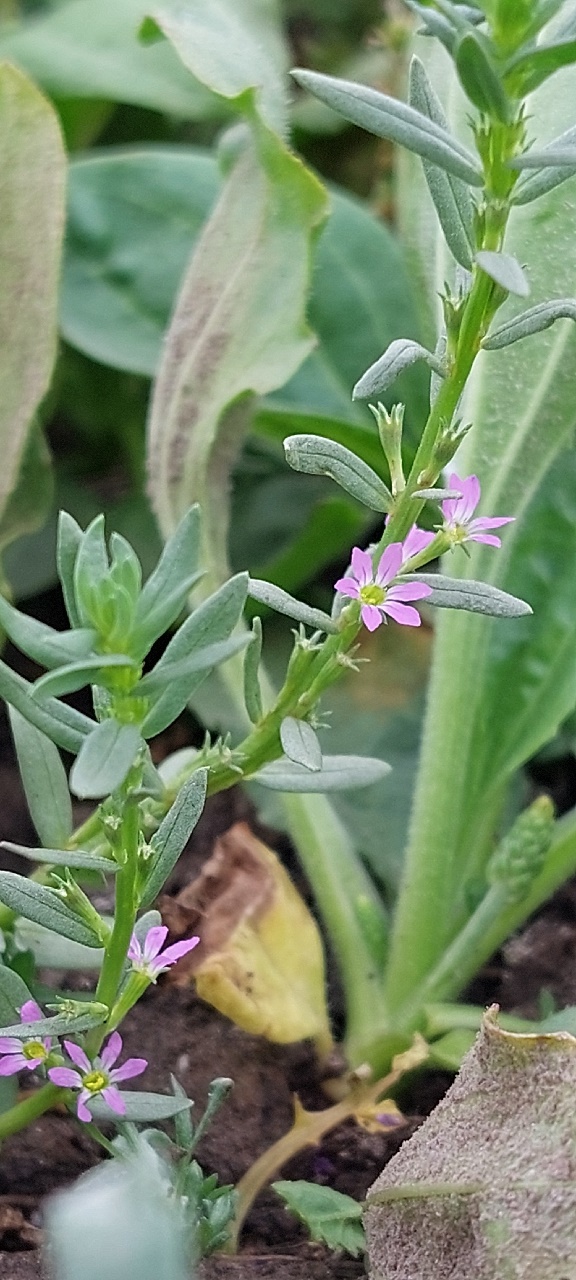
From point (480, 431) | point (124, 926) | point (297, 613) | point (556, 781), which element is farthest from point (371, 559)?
point (556, 781)

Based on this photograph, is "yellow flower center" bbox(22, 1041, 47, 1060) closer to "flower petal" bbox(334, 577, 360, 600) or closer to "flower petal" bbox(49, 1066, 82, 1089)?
"flower petal" bbox(49, 1066, 82, 1089)

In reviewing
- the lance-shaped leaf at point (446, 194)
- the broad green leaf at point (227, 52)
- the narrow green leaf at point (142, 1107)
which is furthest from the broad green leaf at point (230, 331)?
the narrow green leaf at point (142, 1107)

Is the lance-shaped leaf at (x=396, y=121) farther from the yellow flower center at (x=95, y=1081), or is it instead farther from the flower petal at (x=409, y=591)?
the yellow flower center at (x=95, y=1081)

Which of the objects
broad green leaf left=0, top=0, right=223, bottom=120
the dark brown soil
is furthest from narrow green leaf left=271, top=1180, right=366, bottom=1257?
broad green leaf left=0, top=0, right=223, bottom=120

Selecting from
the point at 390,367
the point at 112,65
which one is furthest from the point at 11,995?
the point at 112,65

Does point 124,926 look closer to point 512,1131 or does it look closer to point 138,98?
point 512,1131
